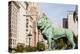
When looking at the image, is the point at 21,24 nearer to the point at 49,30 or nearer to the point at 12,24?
the point at 12,24

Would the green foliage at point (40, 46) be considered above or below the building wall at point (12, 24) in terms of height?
below

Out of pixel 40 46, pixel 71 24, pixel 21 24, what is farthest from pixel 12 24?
pixel 71 24

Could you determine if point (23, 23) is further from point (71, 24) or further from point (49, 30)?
point (71, 24)

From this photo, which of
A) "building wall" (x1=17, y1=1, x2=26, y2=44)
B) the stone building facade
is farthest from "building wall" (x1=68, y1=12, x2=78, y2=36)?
"building wall" (x1=17, y1=1, x2=26, y2=44)

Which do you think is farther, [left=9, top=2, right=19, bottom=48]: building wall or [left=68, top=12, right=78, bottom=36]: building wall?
[left=68, top=12, right=78, bottom=36]: building wall

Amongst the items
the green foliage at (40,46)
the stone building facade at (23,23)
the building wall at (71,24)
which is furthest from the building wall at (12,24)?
the building wall at (71,24)

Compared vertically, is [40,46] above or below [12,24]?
below

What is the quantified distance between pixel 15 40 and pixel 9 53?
5.2 inches

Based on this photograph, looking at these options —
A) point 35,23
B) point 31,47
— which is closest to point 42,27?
point 35,23

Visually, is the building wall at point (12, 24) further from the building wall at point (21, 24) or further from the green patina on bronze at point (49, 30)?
the green patina on bronze at point (49, 30)

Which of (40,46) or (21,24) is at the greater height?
(21,24)

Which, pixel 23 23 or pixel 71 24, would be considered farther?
pixel 71 24

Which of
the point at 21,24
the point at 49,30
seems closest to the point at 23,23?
the point at 21,24

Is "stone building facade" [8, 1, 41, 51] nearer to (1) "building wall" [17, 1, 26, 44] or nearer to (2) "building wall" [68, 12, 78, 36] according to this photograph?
(1) "building wall" [17, 1, 26, 44]
